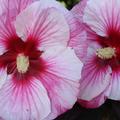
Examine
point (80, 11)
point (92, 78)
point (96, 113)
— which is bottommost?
point (96, 113)

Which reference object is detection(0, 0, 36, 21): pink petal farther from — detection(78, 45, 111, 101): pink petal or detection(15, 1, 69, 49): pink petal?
detection(78, 45, 111, 101): pink petal

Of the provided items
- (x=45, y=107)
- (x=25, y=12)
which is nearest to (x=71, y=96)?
(x=45, y=107)

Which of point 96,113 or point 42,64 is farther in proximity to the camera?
point 96,113

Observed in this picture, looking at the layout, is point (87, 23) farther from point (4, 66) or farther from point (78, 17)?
point (4, 66)

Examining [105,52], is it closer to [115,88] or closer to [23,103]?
[115,88]

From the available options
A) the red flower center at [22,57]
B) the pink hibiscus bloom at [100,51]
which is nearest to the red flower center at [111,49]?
the pink hibiscus bloom at [100,51]

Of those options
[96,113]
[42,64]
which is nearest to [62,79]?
[42,64]
